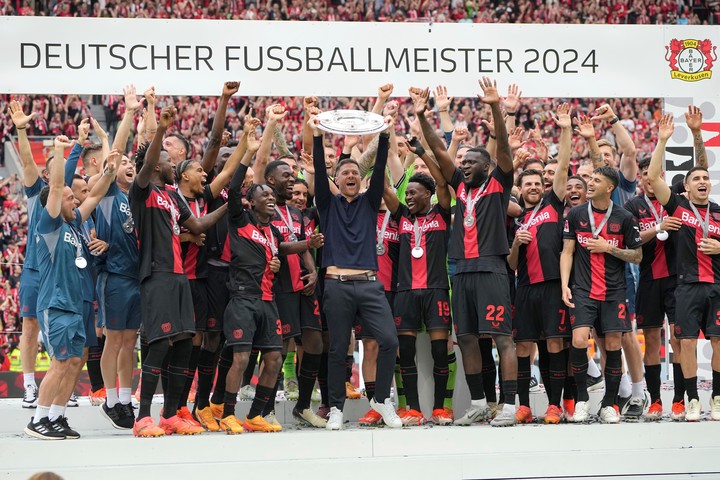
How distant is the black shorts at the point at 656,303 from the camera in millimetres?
8539

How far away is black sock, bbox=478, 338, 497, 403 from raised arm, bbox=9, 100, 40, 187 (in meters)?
4.05

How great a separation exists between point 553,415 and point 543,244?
1470 mm

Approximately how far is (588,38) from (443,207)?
2.91 metres

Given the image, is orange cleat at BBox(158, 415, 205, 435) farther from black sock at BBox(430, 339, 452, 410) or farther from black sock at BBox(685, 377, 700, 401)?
black sock at BBox(685, 377, 700, 401)

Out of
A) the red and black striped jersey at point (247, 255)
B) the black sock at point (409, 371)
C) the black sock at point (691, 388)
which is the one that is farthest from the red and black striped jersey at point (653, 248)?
the red and black striped jersey at point (247, 255)

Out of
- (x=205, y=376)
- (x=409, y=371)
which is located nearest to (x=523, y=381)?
(x=409, y=371)

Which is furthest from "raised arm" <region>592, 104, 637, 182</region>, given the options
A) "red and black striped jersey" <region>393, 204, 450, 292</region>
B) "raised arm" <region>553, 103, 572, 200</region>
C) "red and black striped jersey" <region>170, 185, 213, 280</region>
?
"red and black striped jersey" <region>170, 185, 213, 280</region>

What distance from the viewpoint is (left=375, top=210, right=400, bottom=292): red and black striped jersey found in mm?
8539

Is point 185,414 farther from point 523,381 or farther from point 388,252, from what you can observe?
point 523,381

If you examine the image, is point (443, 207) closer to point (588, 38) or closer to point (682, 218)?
point (682, 218)

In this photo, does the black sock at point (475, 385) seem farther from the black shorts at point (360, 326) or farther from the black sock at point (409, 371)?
the black shorts at point (360, 326)

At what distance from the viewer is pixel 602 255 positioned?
8.08 m

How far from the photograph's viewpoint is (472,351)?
311 inches

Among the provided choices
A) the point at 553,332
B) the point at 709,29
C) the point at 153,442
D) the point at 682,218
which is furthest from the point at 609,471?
the point at 709,29
